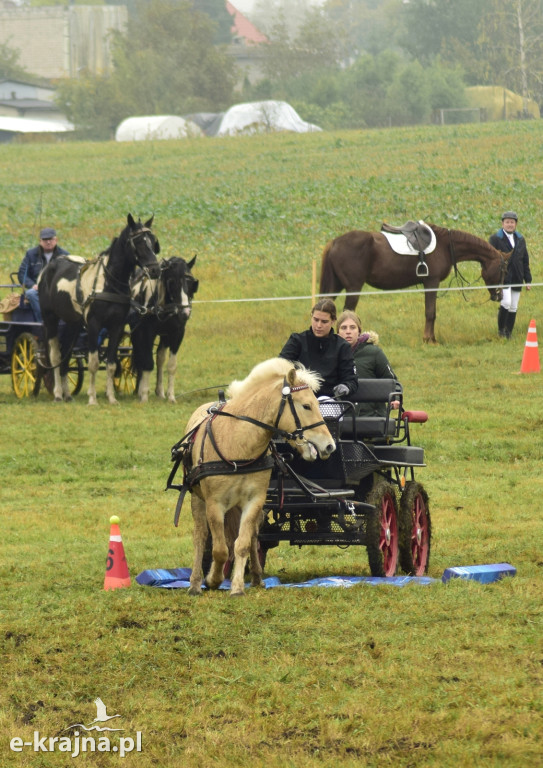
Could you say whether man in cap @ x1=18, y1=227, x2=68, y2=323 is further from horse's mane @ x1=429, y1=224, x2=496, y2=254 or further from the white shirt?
the white shirt

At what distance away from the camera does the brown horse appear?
2125cm

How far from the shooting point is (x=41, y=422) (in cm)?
1593

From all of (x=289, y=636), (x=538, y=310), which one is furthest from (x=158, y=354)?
(x=289, y=636)

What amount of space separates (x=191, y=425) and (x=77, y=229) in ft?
90.4

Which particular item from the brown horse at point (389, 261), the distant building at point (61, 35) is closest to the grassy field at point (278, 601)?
the brown horse at point (389, 261)

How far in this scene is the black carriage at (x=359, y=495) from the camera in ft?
25.8

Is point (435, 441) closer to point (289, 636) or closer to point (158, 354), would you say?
point (158, 354)

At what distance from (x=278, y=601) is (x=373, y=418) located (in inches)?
67.6

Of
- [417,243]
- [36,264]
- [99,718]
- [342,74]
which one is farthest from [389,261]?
[342,74]

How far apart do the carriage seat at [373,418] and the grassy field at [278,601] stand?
1078 millimetres

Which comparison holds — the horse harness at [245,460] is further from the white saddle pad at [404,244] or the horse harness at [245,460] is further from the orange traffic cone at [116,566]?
the white saddle pad at [404,244]

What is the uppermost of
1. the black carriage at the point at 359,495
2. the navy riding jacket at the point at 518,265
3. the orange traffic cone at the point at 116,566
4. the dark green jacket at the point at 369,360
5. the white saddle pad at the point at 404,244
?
the white saddle pad at the point at 404,244

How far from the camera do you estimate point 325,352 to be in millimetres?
8297

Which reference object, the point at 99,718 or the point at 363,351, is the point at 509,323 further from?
the point at 99,718
